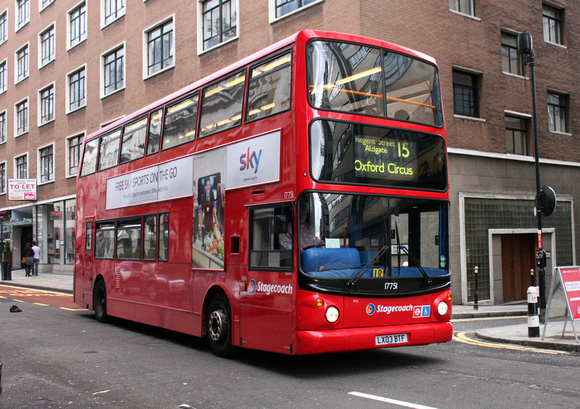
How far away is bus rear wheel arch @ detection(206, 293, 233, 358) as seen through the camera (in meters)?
8.95

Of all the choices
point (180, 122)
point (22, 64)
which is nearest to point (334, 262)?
point (180, 122)

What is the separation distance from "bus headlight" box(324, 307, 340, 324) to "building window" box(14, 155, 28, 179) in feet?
121

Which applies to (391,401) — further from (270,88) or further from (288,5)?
(288,5)

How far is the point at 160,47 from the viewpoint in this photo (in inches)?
1048

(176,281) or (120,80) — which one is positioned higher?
(120,80)

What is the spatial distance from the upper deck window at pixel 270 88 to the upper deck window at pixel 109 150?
5.44 meters

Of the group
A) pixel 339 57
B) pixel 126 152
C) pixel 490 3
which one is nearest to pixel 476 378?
pixel 339 57

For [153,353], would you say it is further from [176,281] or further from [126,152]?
[126,152]

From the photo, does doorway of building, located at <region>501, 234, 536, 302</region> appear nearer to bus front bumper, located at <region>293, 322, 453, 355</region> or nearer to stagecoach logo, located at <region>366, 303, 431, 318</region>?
bus front bumper, located at <region>293, 322, 453, 355</region>

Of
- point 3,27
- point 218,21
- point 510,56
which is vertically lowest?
point 510,56

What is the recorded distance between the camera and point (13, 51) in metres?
42.6

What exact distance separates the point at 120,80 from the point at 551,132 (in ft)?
64.2

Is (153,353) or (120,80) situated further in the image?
(120,80)

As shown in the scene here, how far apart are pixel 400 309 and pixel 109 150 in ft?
27.2
